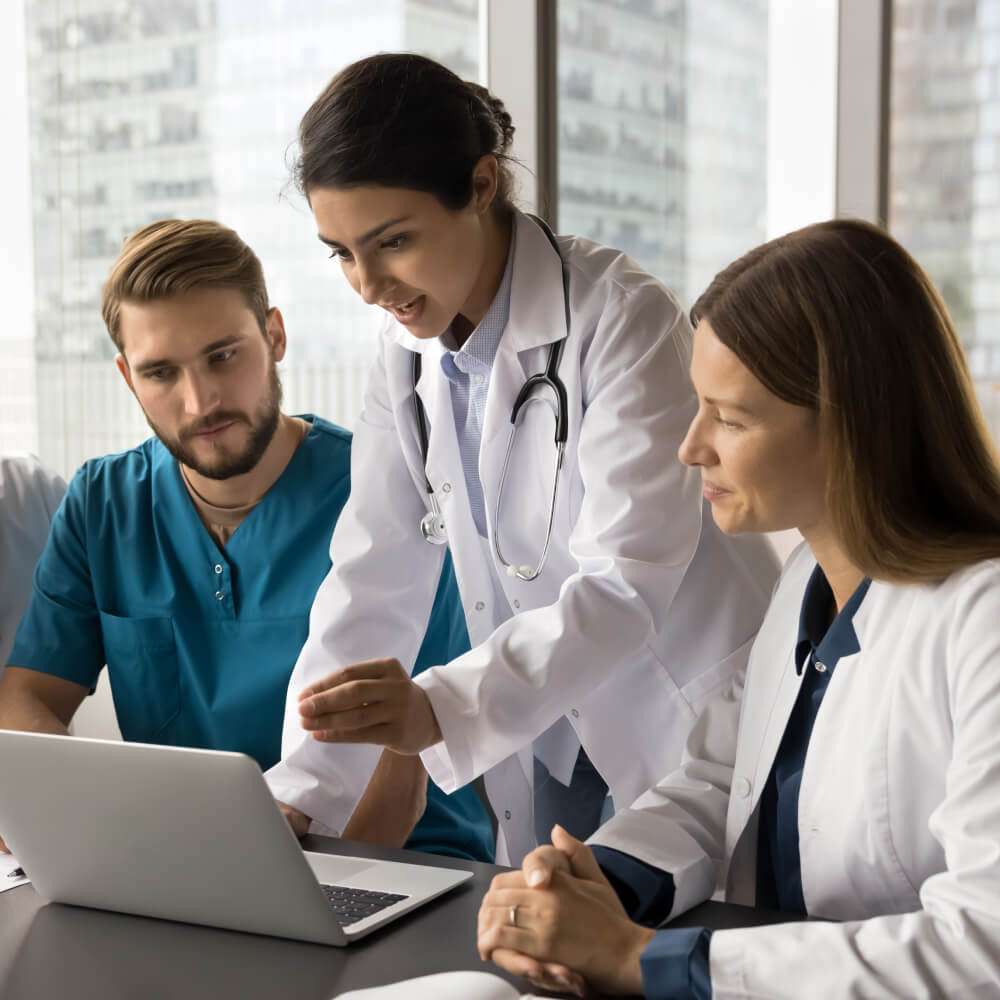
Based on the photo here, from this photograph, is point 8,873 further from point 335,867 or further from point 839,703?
point 839,703

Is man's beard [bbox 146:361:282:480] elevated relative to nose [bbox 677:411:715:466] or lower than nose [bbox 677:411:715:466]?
lower

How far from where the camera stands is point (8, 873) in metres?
1.23

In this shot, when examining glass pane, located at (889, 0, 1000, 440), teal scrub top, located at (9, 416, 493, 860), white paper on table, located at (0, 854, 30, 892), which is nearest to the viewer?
white paper on table, located at (0, 854, 30, 892)

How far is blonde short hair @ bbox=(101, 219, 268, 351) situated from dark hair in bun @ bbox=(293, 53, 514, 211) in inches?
13.9

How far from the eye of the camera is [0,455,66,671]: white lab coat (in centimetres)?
194

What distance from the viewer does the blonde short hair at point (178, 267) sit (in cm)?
171

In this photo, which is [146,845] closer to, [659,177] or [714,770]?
[714,770]

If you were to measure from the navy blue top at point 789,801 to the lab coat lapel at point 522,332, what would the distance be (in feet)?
1.58

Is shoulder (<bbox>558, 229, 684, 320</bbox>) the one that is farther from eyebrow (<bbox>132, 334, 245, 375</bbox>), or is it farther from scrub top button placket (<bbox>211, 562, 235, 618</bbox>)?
scrub top button placket (<bbox>211, 562, 235, 618</bbox>)

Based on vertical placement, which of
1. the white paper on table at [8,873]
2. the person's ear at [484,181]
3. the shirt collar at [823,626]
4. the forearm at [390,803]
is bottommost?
the forearm at [390,803]

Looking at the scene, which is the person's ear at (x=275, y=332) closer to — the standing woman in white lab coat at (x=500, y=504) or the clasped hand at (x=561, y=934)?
the standing woman in white lab coat at (x=500, y=504)

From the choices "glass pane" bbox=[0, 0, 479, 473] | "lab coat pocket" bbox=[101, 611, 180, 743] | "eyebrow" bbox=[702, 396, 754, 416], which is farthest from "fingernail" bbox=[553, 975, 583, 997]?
Answer: "glass pane" bbox=[0, 0, 479, 473]

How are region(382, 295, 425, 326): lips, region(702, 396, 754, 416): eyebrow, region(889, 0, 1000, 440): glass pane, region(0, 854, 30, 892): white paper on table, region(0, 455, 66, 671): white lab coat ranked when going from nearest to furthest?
region(702, 396, 754, 416): eyebrow < region(0, 854, 30, 892): white paper on table < region(382, 295, 425, 326): lips < region(0, 455, 66, 671): white lab coat < region(889, 0, 1000, 440): glass pane

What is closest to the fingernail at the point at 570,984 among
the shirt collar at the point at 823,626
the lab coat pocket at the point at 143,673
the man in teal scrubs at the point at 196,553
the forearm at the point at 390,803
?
the shirt collar at the point at 823,626
